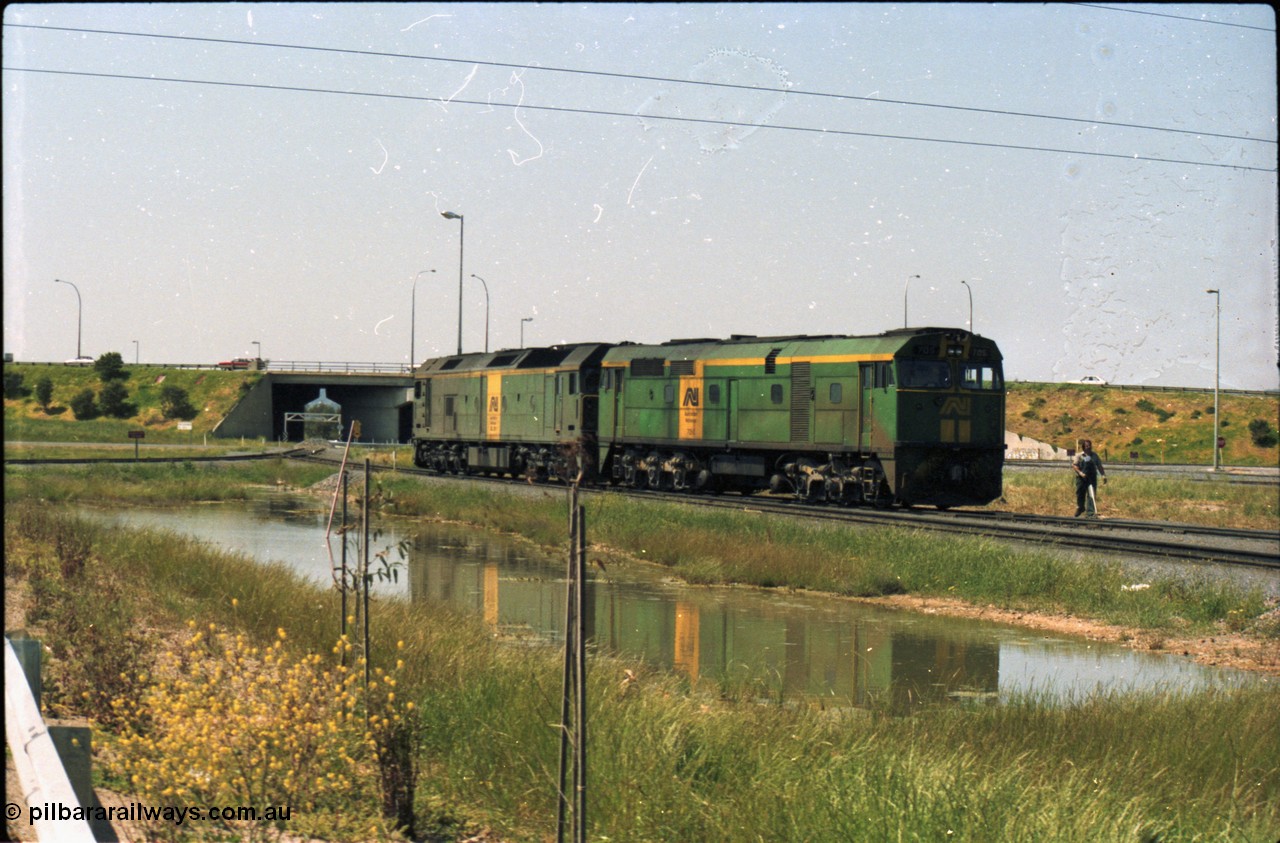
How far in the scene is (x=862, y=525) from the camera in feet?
85.8

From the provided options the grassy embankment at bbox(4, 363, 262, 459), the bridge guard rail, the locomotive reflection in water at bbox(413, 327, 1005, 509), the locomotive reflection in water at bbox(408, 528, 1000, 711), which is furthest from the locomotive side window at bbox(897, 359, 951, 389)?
the grassy embankment at bbox(4, 363, 262, 459)

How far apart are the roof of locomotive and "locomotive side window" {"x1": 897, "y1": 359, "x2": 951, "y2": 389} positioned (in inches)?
18.6

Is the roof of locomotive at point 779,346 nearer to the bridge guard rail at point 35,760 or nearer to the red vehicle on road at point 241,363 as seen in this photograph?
the bridge guard rail at point 35,760

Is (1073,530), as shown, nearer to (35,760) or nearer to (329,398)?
(35,760)

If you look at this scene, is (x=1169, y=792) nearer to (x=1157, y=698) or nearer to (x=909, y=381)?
(x=1157, y=698)

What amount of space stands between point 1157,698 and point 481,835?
668cm

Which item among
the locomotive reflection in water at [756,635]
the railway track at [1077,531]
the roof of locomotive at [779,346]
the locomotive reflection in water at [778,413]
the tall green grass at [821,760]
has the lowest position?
the locomotive reflection in water at [756,635]

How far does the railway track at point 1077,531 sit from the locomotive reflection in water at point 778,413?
1153 mm

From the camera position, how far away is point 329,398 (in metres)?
102

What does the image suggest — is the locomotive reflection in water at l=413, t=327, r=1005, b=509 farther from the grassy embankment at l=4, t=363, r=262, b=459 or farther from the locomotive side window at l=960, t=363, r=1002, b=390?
the grassy embankment at l=4, t=363, r=262, b=459

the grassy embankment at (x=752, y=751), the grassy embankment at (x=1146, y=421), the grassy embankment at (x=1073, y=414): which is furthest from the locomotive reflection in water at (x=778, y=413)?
the grassy embankment at (x=1146, y=421)

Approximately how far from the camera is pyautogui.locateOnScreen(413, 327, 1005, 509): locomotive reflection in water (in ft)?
98.2

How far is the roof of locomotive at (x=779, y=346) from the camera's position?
30203 mm

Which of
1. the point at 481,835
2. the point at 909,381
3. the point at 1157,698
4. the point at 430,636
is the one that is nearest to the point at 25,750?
the point at 481,835
